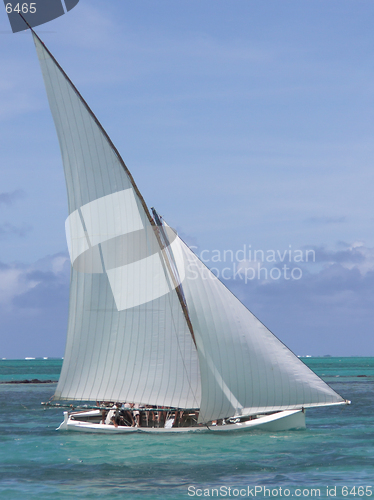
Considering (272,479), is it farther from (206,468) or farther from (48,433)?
(48,433)

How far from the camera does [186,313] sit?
2984cm

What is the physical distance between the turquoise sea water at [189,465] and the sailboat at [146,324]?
1.21 meters

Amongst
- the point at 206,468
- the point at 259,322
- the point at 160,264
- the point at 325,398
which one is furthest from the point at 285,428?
the point at 160,264

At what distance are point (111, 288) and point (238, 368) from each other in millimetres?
6731

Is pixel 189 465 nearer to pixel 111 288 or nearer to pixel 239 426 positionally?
pixel 239 426

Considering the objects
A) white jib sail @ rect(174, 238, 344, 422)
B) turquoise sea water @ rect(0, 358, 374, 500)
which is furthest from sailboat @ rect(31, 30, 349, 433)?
turquoise sea water @ rect(0, 358, 374, 500)

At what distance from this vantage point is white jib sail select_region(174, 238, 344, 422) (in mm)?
29188

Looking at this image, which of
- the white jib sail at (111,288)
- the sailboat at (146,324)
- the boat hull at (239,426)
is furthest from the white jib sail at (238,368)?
the boat hull at (239,426)

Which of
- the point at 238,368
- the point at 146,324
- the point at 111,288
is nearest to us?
the point at 238,368

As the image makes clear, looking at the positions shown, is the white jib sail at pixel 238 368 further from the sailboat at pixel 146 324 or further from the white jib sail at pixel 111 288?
the white jib sail at pixel 111 288

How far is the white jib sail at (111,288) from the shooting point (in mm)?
29781

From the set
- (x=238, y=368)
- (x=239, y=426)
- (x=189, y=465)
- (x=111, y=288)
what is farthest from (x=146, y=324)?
(x=189, y=465)

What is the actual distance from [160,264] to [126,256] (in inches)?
65.8

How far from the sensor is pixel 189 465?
25828mm
